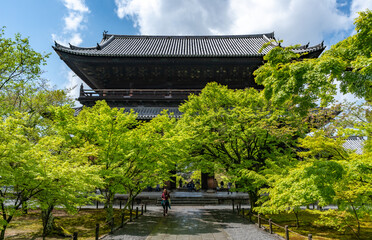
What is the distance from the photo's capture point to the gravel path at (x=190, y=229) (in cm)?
991

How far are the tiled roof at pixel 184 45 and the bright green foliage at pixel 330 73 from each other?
18422mm

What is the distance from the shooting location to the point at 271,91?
8367mm

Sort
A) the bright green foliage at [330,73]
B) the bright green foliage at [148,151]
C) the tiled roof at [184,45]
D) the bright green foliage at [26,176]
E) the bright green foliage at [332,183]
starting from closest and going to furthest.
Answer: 1. the bright green foliage at [26,176]
2. the bright green foliage at [330,73]
3. the bright green foliage at [332,183]
4. the bright green foliage at [148,151]
5. the tiled roof at [184,45]

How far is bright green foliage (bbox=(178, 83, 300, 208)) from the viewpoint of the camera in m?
12.9

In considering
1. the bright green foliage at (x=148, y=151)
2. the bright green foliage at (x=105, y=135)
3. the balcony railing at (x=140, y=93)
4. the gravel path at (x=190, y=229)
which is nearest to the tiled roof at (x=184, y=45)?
the balcony railing at (x=140, y=93)

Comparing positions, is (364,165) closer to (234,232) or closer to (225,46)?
(234,232)

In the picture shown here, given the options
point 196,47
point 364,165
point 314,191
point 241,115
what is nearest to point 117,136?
point 241,115

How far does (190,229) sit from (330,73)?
893cm

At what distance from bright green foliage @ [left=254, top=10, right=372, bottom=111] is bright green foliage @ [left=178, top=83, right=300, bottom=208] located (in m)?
4.86

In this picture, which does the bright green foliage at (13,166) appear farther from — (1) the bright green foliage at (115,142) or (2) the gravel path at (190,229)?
(2) the gravel path at (190,229)

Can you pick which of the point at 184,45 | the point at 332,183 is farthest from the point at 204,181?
the point at 184,45

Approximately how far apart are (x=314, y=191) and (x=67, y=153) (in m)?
9.62

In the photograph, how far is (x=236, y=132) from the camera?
43.5ft

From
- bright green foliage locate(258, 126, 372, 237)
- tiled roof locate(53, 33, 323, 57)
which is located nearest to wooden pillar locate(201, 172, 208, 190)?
tiled roof locate(53, 33, 323, 57)
